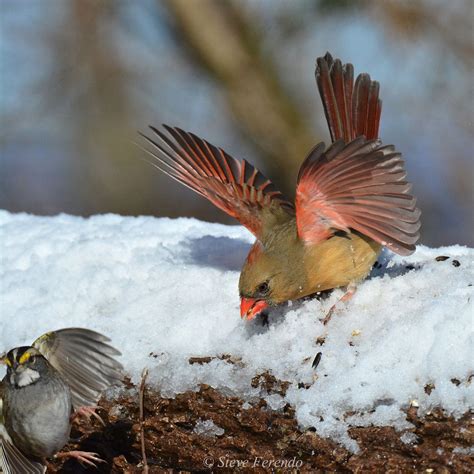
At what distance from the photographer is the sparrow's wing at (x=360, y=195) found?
3012 millimetres

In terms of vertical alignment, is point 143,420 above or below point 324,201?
below

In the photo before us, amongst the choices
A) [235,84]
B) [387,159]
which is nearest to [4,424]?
[387,159]

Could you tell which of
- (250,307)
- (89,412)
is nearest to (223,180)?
(250,307)

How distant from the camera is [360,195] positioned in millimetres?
3178

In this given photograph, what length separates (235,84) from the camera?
8.16 meters

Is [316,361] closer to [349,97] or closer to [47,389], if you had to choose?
[47,389]

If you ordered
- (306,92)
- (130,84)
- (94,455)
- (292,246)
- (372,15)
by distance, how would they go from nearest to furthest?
1. (94,455)
2. (292,246)
3. (372,15)
4. (306,92)
5. (130,84)

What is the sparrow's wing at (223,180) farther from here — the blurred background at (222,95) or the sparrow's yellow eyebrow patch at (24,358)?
the blurred background at (222,95)

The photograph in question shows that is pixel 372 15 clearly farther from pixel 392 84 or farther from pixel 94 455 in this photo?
pixel 94 455

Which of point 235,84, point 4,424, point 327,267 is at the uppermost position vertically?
point 235,84

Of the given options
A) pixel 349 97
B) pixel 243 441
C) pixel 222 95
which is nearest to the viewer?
pixel 243 441

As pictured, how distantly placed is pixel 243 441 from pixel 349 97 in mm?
1541

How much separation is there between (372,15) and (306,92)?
106cm

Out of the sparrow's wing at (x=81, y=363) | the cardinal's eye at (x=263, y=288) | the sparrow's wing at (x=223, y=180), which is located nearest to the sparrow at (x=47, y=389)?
the sparrow's wing at (x=81, y=363)
